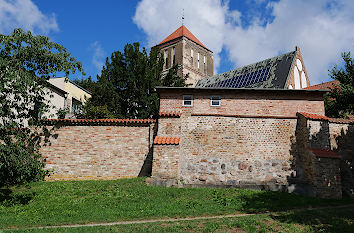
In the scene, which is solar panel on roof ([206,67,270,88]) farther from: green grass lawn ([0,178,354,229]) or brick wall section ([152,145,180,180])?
green grass lawn ([0,178,354,229])

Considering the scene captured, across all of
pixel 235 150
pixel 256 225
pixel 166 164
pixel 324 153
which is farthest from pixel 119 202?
pixel 324 153

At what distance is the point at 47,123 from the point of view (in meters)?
13.9

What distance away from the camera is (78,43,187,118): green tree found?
22.5 metres

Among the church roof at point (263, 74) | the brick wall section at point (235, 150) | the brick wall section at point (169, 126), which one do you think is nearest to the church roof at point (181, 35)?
the church roof at point (263, 74)

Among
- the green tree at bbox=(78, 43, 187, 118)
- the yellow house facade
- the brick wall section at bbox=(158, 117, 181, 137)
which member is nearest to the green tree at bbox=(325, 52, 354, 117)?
the brick wall section at bbox=(158, 117, 181, 137)

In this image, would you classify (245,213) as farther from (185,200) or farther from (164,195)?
(164,195)

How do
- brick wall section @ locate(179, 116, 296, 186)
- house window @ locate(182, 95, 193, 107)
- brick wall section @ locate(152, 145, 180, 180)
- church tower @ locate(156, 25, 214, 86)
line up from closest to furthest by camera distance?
brick wall section @ locate(152, 145, 180, 180)
brick wall section @ locate(179, 116, 296, 186)
house window @ locate(182, 95, 193, 107)
church tower @ locate(156, 25, 214, 86)

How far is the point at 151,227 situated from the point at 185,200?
118 inches

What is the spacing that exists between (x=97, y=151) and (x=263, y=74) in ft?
50.6

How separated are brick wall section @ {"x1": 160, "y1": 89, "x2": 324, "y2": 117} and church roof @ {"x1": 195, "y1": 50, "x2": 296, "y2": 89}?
594 centimetres

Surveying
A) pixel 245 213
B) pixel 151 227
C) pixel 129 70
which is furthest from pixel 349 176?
pixel 129 70

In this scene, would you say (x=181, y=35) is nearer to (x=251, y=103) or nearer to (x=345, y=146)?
(x=251, y=103)

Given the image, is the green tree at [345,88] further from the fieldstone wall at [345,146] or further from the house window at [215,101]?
the house window at [215,101]

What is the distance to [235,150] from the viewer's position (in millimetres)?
13508
